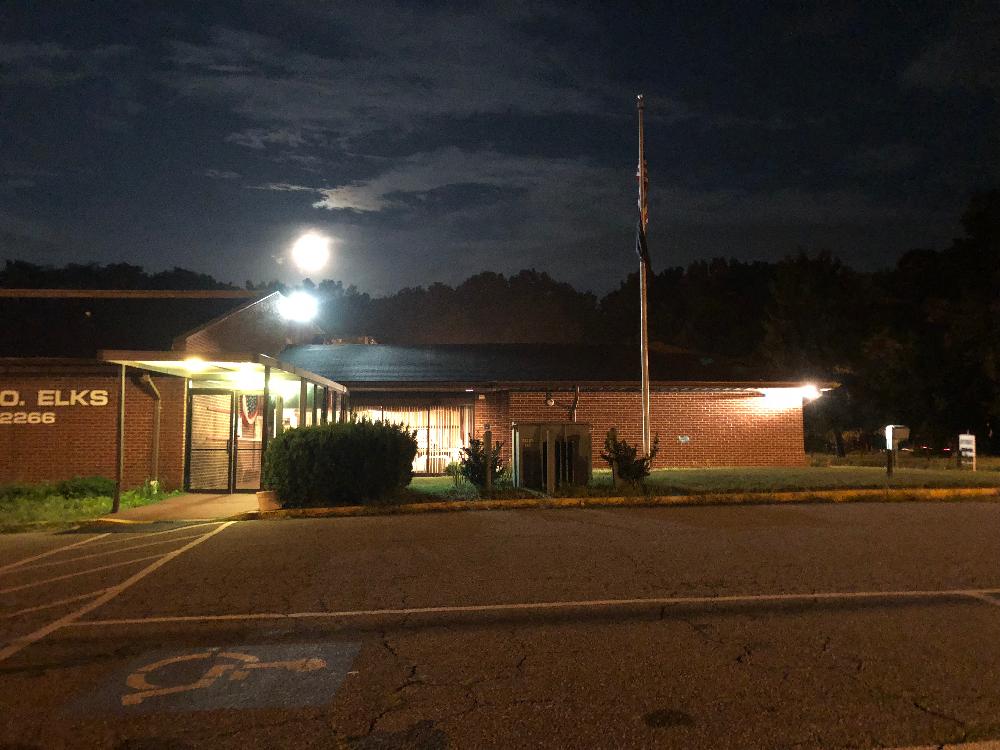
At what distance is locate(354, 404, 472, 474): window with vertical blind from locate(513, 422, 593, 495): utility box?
657 cm

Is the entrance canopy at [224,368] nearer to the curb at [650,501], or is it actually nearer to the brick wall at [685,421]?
the curb at [650,501]

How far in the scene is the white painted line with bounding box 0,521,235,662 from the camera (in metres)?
6.88

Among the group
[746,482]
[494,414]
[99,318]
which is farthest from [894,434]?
[99,318]

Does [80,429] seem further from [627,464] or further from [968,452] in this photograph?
[968,452]

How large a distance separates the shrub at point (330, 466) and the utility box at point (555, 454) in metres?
3.01

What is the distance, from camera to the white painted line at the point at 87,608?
271 inches

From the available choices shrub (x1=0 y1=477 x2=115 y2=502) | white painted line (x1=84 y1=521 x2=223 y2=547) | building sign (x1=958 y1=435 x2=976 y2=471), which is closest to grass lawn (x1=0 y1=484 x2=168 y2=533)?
shrub (x1=0 y1=477 x2=115 y2=502)

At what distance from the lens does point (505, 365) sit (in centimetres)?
2658

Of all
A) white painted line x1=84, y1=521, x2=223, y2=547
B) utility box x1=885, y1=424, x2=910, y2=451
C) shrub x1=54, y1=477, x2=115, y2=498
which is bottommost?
white painted line x1=84, y1=521, x2=223, y2=547

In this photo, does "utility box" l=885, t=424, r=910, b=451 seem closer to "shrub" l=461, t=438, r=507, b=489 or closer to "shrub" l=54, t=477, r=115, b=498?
"shrub" l=461, t=438, r=507, b=489

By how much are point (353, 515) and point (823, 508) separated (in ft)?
26.4

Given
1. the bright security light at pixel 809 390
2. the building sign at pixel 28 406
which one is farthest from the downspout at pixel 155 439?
the bright security light at pixel 809 390

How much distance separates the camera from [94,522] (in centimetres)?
1427

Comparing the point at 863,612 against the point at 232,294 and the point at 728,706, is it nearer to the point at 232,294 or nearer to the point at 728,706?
the point at 728,706
